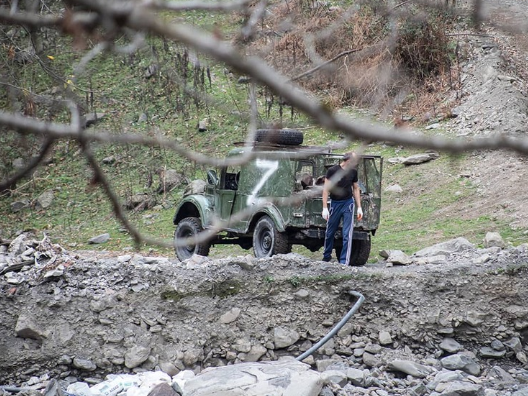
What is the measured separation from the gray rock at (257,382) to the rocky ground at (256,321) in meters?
0.66

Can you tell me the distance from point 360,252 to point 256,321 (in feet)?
8.85

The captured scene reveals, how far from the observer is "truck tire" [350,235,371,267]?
11668 millimetres

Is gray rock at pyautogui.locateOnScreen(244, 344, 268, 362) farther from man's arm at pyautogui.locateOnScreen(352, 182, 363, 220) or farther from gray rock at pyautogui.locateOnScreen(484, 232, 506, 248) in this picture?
gray rock at pyautogui.locateOnScreen(484, 232, 506, 248)

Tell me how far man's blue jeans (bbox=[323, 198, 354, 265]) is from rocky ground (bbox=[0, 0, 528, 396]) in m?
0.49

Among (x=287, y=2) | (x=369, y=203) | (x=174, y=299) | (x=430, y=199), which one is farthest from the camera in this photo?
(x=430, y=199)

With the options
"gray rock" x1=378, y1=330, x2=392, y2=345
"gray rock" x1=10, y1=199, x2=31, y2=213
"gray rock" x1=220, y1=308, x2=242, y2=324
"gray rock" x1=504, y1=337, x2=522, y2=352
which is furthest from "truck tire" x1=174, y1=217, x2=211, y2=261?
"gray rock" x1=10, y1=199, x2=31, y2=213

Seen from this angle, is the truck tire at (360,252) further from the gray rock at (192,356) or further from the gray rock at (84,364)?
the gray rock at (84,364)

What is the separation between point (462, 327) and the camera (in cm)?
987

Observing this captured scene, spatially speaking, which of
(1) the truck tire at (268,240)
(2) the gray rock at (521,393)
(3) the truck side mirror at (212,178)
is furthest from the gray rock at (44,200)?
(2) the gray rock at (521,393)

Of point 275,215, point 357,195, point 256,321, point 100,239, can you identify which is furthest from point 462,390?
point 100,239

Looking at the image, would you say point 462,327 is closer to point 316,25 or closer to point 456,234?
point 456,234

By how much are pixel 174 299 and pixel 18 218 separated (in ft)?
31.4

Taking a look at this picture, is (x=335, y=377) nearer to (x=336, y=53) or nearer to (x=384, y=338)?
(x=384, y=338)

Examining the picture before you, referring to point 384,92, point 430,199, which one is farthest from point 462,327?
point 384,92
